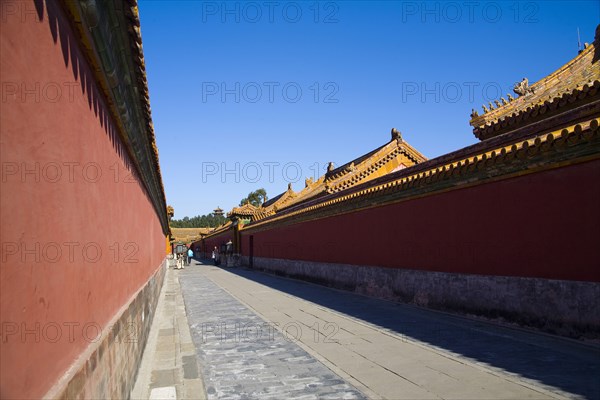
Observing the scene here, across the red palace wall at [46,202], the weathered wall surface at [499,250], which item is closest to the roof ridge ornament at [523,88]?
the weathered wall surface at [499,250]

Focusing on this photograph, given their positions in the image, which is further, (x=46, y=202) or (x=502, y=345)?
(x=502, y=345)

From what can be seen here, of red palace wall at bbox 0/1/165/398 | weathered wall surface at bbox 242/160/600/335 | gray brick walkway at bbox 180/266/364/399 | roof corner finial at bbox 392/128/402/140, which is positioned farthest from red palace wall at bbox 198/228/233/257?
red palace wall at bbox 0/1/165/398

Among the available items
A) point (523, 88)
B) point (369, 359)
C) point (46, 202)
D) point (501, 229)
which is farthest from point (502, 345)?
point (523, 88)

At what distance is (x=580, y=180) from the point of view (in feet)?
21.5

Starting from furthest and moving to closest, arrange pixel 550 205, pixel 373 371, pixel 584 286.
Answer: pixel 550 205 < pixel 584 286 < pixel 373 371

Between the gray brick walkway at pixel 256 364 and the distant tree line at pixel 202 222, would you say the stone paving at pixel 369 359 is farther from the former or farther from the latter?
the distant tree line at pixel 202 222

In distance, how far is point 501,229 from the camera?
8.00 meters

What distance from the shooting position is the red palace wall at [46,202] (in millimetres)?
1612

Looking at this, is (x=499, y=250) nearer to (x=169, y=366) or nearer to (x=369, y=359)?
(x=369, y=359)

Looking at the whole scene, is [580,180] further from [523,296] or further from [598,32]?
[598,32]

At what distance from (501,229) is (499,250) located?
367mm

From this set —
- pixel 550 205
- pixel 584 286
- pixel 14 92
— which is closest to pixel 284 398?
pixel 14 92

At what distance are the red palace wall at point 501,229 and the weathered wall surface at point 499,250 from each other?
0.02 meters

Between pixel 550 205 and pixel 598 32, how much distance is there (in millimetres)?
7398
